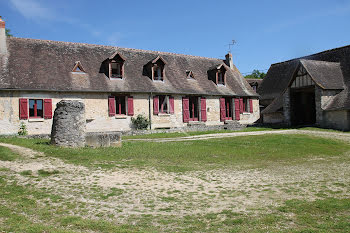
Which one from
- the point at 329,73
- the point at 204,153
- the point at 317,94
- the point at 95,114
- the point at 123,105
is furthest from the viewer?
the point at 329,73

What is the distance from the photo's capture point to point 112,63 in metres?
22.6

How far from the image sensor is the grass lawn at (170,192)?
192 inches

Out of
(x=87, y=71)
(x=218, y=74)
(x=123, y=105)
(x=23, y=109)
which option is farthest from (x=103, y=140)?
(x=218, y=74)

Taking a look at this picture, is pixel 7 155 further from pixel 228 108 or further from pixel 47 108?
pixel 228 108

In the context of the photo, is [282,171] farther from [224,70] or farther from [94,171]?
[224,70]

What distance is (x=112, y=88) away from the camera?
20.8 meters

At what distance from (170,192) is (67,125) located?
7114 mm

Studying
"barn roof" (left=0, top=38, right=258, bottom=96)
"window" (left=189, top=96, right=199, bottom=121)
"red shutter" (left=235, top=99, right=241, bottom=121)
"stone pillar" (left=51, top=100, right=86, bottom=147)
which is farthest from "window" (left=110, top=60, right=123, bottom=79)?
"red shutter" (left=235, top=99, right=241, bottom=121)

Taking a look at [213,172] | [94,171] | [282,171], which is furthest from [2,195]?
[282,171]

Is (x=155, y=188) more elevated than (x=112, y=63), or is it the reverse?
(x=112, y=63)

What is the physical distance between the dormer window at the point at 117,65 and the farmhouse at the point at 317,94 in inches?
536

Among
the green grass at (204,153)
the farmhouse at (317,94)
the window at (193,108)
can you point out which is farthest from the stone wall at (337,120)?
the window at (193,108)

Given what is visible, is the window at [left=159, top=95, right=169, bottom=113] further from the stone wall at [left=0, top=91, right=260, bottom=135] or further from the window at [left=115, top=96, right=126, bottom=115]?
the window at [left=115, top=96, right=126, bottom=115]

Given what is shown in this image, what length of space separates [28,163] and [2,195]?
10.4 feet
